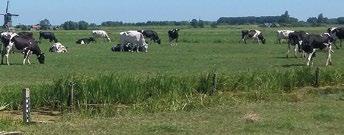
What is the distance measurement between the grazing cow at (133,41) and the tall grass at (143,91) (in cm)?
2340

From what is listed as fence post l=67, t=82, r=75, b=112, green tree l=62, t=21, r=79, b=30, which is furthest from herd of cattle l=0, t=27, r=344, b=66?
green tree l=62, t=21, r=79, b=30

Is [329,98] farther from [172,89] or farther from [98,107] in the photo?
[98,107]

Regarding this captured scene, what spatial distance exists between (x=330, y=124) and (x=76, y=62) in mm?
19861

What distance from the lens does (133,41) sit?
45594 millimetres

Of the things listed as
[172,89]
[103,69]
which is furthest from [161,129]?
[103,69]

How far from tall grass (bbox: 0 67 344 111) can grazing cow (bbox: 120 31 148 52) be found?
2340 centimetres

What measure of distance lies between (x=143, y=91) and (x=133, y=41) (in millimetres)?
26961

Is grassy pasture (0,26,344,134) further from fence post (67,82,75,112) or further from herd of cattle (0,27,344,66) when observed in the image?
herd of cattle (0,27,344,66)

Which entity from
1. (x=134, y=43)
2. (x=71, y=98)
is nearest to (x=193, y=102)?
(x=71, y=98)

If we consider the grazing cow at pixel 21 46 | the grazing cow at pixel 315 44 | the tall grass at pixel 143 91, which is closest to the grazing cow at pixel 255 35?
the grazing cow at pixel 315 44

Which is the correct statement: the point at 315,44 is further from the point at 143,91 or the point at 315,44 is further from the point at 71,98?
the point at 71,98

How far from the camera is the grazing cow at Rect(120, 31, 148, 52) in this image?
1760 inches

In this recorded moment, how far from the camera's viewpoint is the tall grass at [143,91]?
17.6 metres

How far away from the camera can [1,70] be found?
90.8 ft
